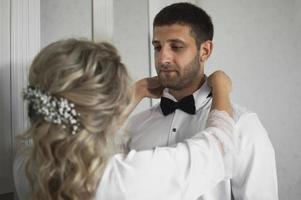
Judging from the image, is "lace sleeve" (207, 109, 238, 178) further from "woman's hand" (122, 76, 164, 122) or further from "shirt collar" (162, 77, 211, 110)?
"woman's hand" (122, 76, 164, 122)

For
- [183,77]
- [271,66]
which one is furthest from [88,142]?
[271,66]

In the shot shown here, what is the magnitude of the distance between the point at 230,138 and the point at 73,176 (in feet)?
1.59

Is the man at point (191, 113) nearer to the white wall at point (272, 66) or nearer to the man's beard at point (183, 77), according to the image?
the man's beard at point (183, 77)

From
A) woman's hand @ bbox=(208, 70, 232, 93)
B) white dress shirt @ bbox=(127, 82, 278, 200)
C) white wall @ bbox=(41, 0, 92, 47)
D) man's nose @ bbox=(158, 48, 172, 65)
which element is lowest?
white dress shirt @ bbox=(127, 82, 278, 200)

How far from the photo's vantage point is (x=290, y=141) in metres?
2.04

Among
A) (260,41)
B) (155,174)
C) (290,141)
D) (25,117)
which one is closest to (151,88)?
A: (25,117)

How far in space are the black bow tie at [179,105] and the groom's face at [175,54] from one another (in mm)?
73

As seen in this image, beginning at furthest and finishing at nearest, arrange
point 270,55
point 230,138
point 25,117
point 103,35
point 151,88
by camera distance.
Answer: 1. point 270,55
2. point 151,88
3. point 103,35
4. point 25,117
5. point 230,138

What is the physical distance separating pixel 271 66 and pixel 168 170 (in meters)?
1.35

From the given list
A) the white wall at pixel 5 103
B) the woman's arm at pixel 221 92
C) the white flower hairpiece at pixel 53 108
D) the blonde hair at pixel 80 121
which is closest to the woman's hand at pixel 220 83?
the woman's arm at pixel 221 92

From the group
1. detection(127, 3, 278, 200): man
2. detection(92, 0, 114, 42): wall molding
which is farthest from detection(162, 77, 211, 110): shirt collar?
detection(92, 0, 114, 42): wall molding

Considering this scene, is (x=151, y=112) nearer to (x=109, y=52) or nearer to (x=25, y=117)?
(x=25, y=117)

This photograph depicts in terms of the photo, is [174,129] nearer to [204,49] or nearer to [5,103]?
[204,49]

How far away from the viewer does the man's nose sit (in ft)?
4.58
